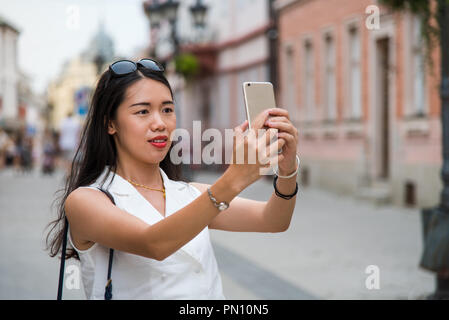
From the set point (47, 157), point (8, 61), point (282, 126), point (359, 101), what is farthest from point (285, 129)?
point (47, 157)

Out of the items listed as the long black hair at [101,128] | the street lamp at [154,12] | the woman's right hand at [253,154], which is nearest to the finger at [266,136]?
the woman's right hand at [253,154]

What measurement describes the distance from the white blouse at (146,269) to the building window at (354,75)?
16.0 meters

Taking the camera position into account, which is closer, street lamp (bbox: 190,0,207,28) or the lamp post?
the lamp post

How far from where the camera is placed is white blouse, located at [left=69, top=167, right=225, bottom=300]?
230cm

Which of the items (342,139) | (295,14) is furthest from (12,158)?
(342,139)

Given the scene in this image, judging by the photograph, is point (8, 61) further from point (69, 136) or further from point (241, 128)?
point (241, 128)

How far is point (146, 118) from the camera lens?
233 cm

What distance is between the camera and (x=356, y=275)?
7656 mm

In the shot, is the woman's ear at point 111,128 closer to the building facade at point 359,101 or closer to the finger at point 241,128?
the finger at point 241,128

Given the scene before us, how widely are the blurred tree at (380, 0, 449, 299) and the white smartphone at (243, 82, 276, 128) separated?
4.47 meters

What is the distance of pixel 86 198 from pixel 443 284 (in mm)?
4622

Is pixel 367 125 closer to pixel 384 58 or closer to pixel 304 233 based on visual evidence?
pixel 384 58

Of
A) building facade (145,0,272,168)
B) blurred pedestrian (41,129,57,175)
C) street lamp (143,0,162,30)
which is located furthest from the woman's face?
blurred pedestrian (41,129,57,175)

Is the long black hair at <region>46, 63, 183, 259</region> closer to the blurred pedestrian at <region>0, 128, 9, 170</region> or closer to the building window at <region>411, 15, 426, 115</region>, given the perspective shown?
the building window at <region>411, 15, 426, 115</region>
